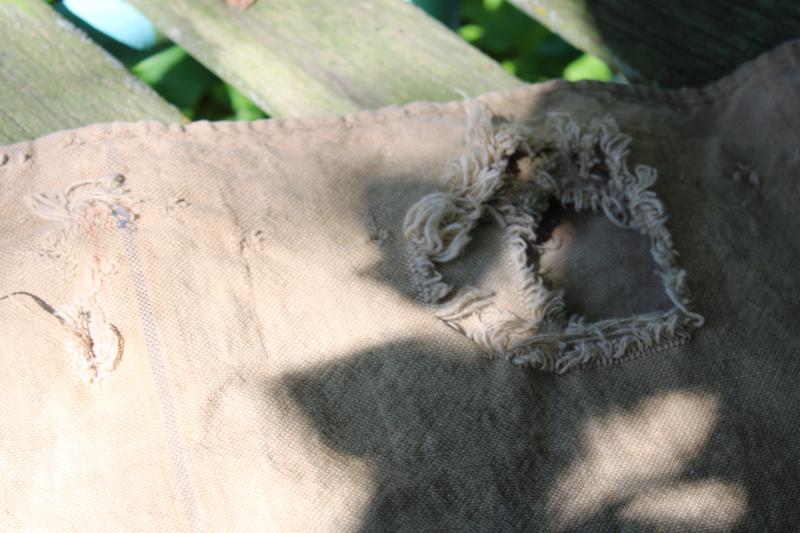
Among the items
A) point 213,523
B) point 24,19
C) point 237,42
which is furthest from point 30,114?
point 213,523

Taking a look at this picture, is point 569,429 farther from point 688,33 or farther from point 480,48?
point 480,48

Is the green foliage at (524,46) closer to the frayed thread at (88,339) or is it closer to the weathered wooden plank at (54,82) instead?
the weathered wooden plank at (54,82)

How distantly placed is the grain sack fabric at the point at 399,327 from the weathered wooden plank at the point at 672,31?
0.55ft

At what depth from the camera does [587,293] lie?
1.43 meters

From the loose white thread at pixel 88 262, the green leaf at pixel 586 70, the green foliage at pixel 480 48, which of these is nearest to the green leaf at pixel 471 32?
the green foliage at pixel 480 48

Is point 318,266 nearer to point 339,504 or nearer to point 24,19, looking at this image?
point 339,504

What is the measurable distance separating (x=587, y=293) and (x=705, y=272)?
19 centimetres

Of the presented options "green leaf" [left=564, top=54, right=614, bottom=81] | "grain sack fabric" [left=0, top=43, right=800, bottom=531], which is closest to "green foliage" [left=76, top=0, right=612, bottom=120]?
"green leaf" [left=564, top=54, right=614, bottom=81]

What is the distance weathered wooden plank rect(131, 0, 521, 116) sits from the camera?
175 cm

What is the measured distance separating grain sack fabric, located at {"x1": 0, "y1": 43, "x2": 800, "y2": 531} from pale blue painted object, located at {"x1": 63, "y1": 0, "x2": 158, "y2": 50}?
508 millimetres

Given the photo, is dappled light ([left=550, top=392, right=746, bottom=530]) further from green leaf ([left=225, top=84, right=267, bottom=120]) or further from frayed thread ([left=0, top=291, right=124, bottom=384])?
green leaf ([left=225, top=84, right=267, bottom=120])

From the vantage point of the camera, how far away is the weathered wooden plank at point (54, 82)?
1614mm

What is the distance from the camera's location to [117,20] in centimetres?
185

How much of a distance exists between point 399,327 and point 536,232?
1.00ft
